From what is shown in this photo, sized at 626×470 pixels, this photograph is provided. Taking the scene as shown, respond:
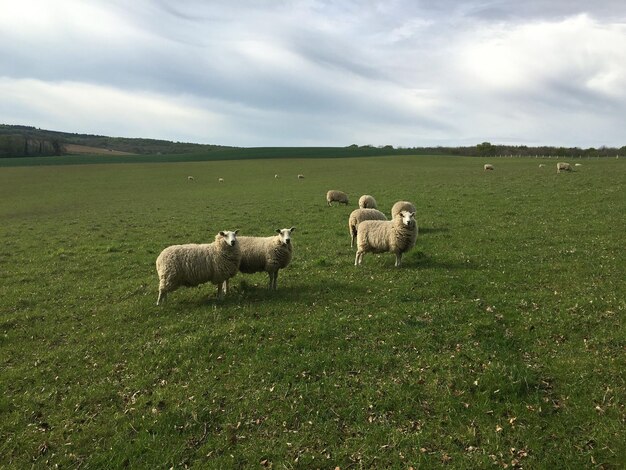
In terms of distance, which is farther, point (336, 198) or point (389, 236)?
point (336, 198)

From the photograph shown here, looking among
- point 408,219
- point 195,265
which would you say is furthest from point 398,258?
point 195,265

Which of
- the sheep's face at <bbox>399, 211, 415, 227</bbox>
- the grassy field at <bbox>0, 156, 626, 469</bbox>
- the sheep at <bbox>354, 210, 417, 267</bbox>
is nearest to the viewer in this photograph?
the grassy field at <bbox>0, 156, 626, 469</bbox>

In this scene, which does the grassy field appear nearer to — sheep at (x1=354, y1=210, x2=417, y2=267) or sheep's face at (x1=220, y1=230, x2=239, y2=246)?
sheep at (x1=354, y1=210, x2=417, y2=267)

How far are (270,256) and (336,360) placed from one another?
5499 millimetres

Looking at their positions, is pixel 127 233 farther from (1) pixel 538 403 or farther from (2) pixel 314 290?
(1) pixel 538 403

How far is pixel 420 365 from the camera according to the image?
8570mm

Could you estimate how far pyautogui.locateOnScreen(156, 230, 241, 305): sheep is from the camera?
12.7m

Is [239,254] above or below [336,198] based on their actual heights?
below

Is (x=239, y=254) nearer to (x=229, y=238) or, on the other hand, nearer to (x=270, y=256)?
(x=229, y=238)

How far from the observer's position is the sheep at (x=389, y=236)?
50.0ft

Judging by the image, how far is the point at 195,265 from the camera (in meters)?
12.8

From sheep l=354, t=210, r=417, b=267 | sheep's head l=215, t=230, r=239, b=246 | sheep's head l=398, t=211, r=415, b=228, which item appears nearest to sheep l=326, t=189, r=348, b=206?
sheep l=354, t=210, r=417, b=267

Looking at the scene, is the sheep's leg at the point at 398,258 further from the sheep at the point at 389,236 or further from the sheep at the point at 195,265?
the sheep at the point at 195,265

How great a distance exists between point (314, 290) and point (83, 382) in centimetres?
694
